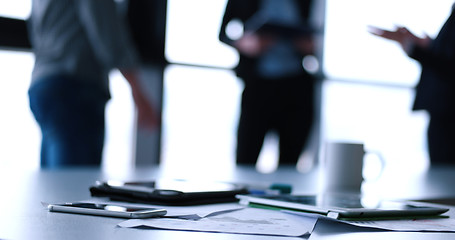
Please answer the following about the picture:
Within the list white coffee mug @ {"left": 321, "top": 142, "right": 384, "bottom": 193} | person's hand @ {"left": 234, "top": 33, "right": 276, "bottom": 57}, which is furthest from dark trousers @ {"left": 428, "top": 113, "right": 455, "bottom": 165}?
white coffee mug @ {"left": 321, "top": 142, "right": 384, "bottom": 193}

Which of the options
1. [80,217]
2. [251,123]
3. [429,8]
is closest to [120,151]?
[251,123]

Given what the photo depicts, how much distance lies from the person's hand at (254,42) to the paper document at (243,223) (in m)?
2.04

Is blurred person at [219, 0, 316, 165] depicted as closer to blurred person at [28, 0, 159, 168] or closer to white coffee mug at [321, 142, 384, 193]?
blurred person at [28, 0, 159, 168]

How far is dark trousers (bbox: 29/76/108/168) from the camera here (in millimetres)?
1807

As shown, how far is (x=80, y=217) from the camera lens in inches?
26.0

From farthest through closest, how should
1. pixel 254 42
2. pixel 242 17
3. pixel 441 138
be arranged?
pixel 242 17
pixel 254 42
pixel 441 138

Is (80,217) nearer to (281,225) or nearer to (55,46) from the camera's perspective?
(281,225)

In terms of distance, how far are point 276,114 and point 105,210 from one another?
2397 mm

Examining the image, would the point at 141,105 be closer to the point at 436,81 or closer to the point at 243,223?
the point at 436,81

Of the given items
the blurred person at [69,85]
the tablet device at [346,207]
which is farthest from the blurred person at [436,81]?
the blurred person at [69,85]

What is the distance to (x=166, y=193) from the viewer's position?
786 mm

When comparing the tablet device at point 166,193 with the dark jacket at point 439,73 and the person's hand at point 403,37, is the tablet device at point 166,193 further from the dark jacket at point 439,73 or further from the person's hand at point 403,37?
the dark jacket at point 439,73

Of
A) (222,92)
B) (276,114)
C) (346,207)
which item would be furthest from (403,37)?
(222,92)

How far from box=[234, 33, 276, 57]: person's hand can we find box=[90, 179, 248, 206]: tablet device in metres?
1.84
